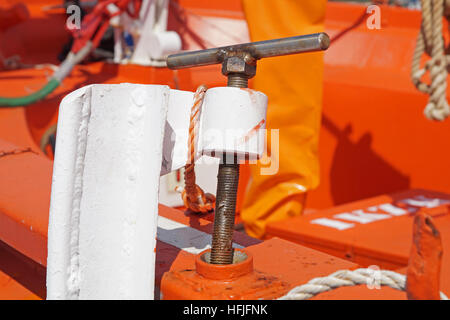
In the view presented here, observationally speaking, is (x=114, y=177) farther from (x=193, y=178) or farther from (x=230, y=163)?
(x=193, y=178)

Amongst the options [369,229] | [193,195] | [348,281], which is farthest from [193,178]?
[369,229]

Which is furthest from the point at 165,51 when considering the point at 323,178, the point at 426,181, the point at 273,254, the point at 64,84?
the point at 273,254

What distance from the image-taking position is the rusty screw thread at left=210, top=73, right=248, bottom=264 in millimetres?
708

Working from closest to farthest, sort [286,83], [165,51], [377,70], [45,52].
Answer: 1. [286,83]
2. [165,51]
3. [377,70]
4. [45,52]

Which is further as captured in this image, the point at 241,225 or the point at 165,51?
the point at 165,51

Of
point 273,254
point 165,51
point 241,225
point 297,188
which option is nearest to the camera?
point 273,254

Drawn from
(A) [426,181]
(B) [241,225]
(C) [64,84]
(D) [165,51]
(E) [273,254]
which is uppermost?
(D) [165,51]

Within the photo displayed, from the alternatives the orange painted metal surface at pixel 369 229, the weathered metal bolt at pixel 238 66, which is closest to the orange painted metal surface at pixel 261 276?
the weathered metal bolt at pixel 238 66

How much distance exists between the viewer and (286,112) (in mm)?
1786

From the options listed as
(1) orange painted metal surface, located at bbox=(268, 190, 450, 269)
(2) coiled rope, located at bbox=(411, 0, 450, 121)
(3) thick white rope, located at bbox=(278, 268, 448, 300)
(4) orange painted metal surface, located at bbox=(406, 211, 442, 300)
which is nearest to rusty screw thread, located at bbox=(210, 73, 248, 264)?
(3) thick white rope, located at bbox=(278, 268, 448, 300)

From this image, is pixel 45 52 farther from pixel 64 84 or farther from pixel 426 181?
pixel 426 181

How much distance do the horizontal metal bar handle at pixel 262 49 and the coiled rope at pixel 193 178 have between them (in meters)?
0.04

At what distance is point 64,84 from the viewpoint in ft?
7.69
